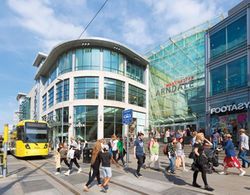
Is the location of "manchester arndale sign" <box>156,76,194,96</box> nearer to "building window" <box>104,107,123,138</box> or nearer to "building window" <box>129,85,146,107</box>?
"building window" <box>129,85,146,107</box>

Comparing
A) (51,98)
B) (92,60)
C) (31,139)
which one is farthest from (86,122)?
(31,139)

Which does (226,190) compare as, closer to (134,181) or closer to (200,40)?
(134,181)

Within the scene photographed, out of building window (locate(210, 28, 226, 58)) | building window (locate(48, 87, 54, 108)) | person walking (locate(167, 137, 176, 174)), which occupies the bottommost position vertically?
person walking (locate(167, 137, 176, 174))

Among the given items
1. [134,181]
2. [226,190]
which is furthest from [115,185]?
[226,190]

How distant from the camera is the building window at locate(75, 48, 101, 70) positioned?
140 feet

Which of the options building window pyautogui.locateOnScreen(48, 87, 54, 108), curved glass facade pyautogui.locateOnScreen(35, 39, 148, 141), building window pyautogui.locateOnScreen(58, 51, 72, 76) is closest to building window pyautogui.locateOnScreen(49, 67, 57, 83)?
building window pyautogui.locateOnScreen(48, 87, 54, 108)

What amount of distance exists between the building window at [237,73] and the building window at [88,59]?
71.1ft

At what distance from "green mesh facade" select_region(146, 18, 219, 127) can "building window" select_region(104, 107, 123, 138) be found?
265 inches

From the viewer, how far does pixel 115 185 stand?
1053cm

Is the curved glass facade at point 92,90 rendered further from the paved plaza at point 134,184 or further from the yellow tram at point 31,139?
the paved plaza at point 134,184

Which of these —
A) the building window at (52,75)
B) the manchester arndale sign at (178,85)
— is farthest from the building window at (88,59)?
the manchester arndale sign at (178,85)

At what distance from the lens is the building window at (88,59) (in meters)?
42.7

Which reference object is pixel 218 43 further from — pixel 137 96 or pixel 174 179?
pixel 137 96

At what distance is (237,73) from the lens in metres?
24.8
